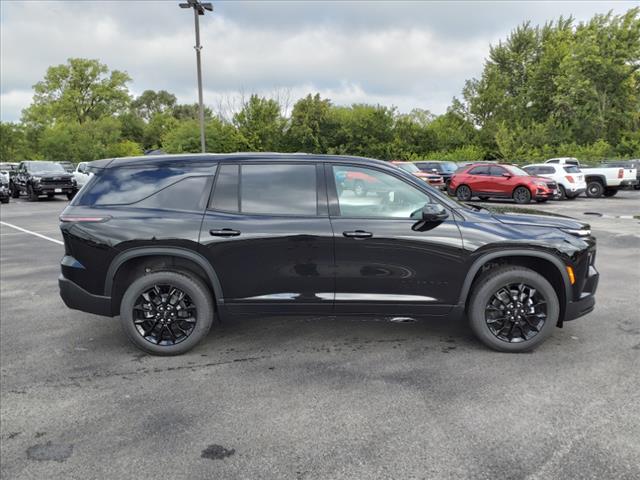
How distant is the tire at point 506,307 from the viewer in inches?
162

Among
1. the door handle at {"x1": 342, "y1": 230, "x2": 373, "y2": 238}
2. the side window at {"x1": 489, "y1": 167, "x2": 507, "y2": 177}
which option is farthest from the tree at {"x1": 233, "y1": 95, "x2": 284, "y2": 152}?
the door handle at {"x1": 342, "y1": 230, "x2": 373, "y2": 238}

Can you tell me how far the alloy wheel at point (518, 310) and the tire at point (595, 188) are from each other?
20.0 metres

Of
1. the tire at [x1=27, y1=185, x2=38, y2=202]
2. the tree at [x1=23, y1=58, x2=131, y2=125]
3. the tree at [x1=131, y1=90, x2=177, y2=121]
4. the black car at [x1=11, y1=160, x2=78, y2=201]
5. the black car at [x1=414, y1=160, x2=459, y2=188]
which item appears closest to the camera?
the black car at [x1=11, y1=160, x2=78, y2=201]

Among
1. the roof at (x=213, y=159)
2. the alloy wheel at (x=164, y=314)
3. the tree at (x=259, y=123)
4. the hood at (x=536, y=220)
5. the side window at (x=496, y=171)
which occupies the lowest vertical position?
the alloy wheel at (x=164, y=314)

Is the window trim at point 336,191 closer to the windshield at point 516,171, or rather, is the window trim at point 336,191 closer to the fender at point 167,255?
the fender at point 167,255

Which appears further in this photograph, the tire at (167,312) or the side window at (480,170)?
the side window at (480,170)

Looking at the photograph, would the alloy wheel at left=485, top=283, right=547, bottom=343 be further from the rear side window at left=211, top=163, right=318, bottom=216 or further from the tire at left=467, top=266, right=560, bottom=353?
the rear side window at left=211, top=163, right=318, bottom=216

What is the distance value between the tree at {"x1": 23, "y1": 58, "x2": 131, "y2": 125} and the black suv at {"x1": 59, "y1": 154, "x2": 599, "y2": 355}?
7055 centimetres

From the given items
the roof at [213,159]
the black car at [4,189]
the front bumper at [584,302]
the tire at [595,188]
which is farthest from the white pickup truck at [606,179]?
the black car at [4,189]

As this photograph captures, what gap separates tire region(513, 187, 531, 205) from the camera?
18.1m

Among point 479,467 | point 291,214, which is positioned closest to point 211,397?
point 291,214

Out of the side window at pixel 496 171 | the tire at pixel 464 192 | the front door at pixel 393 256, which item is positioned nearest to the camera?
the front door at pixel 393 256

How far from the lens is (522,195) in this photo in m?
18.3

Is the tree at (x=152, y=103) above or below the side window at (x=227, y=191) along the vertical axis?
above
